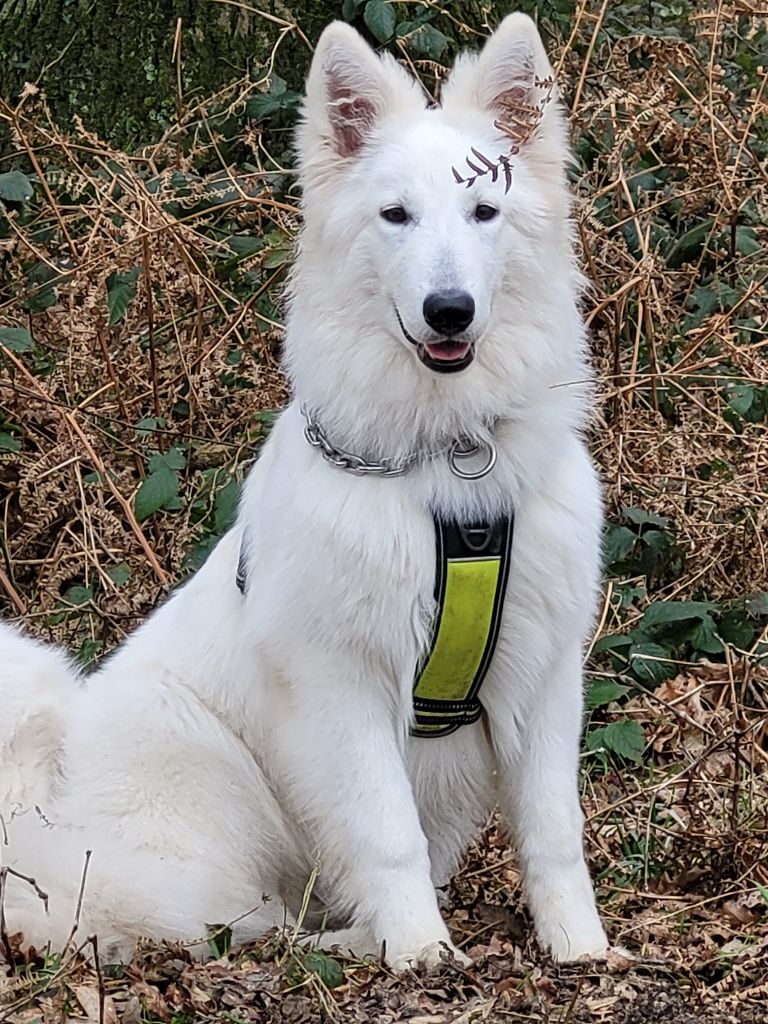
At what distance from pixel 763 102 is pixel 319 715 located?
156 inches

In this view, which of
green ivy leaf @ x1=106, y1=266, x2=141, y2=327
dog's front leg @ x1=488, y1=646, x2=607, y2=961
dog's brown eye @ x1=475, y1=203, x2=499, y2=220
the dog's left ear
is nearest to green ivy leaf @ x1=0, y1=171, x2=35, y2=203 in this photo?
green ivy leaf @ x1=106, y1=266, x2=141, y2=327

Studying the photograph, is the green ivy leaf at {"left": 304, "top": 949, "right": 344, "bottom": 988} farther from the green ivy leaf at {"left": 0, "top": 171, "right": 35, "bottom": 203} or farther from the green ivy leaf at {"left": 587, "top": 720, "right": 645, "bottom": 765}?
the green ivy leaf at {"left": 0, "top": 171, "right": 35, "bottom": 203}

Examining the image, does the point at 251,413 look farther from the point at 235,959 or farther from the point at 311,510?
the point at 235,959

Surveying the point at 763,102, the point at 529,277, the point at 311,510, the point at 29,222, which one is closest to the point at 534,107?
the point at 529,277

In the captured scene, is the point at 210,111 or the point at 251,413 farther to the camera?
the point at 210,111

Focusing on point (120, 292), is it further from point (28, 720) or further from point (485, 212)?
point (485, 212)

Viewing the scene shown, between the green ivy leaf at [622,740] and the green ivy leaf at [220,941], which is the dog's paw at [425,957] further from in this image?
the green ivy leaf at [622,740]

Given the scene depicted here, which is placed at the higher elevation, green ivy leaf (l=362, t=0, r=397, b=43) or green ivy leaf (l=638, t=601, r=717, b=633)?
green ivy leaf (l=362, t=0, r=397, b=43)

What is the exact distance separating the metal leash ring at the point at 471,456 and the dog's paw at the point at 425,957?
3.90 feet

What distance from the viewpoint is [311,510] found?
Answer: 138 inches

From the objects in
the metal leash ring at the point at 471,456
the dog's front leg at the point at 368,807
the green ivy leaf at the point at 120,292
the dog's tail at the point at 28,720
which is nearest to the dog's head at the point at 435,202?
the metal leash ring at the point at 471,456

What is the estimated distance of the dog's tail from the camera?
393cm

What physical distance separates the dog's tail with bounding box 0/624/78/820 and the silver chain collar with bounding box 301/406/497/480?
3.90 ft

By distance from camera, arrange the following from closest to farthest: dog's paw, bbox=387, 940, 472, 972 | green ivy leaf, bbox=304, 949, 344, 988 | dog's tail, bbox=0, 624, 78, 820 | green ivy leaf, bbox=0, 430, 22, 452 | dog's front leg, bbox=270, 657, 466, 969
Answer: green ivy leaf, bbox=304, 949, 344, 988 → dog's paw, bbox=387, 940, 472, 972 → dog's front leg, bbox=270, 657, 466, 969 → dog's tail, bbox=0, 624, 78, 820 → green ivy leaf, bbox=0, 430, 22, 452
